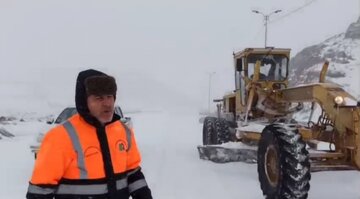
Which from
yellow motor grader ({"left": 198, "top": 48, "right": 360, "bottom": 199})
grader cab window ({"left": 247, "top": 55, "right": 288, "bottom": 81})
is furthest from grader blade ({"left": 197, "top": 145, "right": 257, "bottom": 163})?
grader cab window ({"left": 247, "top": 55, "right": 288, "bottom": 81})

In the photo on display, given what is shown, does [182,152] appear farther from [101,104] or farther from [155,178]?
[101,104]

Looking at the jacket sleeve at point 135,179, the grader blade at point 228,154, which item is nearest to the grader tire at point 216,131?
the grader blade at point 228,154

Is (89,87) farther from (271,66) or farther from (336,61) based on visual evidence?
(336,61)

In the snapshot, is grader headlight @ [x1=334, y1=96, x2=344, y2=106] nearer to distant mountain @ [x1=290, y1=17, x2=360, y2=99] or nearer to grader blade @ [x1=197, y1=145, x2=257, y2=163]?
grader blade @ [x1=197, y1=145, x2=257, y2=163]

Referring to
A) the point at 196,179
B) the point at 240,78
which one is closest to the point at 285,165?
the point at 196,179

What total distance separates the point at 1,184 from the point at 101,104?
23.7 feet

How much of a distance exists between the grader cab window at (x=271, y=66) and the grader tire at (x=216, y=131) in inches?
82.3

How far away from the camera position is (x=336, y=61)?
53719 mm

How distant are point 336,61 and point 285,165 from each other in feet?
161

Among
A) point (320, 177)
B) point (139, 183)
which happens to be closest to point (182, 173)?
point (320, 177)

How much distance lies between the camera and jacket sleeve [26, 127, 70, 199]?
9.47 ft

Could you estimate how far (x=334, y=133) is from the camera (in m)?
7.91

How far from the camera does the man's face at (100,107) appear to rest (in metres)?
2.97

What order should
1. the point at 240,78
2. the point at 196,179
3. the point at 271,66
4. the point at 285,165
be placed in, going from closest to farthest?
the point at 285,165
the point at 196,179
the point at 271,66
the point at 240,78
